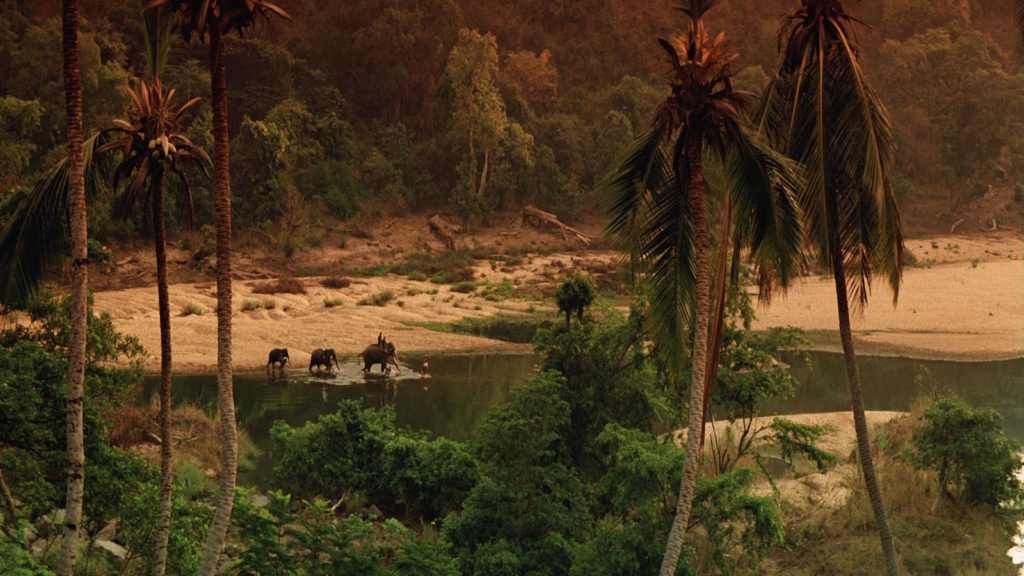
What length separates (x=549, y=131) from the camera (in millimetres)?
67375

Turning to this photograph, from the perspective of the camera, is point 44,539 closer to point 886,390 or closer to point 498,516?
point 498,516

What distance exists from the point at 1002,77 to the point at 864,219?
66.8 metres

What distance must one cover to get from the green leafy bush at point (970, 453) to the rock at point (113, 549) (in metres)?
13.9

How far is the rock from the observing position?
14.1m

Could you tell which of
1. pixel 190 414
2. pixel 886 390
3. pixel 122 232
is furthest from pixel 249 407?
pixel 122 232

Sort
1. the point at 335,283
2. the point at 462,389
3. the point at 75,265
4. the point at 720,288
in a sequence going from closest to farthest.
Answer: the point at 75,265, the point at 720,288, the point at 462,389, the point at 335,283

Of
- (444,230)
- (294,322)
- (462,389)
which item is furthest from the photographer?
(444,230)

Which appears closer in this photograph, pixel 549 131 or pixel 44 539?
pixel 44 539

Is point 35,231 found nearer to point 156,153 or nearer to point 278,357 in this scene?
point 156,153

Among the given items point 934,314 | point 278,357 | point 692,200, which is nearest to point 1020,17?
point 692,200

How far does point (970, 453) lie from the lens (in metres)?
17.7

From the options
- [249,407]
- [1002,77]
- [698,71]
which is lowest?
[249,407]

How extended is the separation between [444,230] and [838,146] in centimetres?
4538

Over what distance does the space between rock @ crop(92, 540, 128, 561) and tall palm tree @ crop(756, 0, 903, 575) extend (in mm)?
10546
